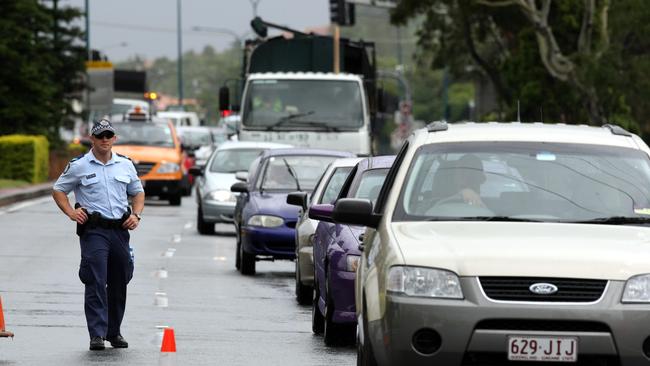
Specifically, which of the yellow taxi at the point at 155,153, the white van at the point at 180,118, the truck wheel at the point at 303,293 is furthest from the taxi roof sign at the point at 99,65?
the truck wheel at the point at 303,293

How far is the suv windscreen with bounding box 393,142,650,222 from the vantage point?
31.6 feet

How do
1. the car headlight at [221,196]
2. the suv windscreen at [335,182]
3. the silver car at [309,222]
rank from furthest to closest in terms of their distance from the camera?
the car headlight at [221,196] < the suv windscreen at [335,182] < the silver car at [309,222]

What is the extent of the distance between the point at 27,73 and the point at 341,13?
14222mm

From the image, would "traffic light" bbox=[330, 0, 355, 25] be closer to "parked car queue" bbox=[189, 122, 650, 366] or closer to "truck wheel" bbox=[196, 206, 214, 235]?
"truck wheel" bbox=[196, 206, 214, 235]

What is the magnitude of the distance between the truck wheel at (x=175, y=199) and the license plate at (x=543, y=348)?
102 feet

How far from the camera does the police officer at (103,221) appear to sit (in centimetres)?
1259

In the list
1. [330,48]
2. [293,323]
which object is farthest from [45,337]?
[330,48]

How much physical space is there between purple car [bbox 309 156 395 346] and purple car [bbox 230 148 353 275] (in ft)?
19.2

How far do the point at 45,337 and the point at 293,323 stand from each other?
8.53ft

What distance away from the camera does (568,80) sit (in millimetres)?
47594

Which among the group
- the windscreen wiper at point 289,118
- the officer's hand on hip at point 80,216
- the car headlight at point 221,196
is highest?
the officer's hand on hip at point 80,216

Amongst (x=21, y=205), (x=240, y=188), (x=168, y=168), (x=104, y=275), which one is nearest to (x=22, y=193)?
(x=21, y=205)

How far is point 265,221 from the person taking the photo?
20.9m

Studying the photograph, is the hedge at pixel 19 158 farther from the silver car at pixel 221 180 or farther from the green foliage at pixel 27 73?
the silver car at pixel 221 180
